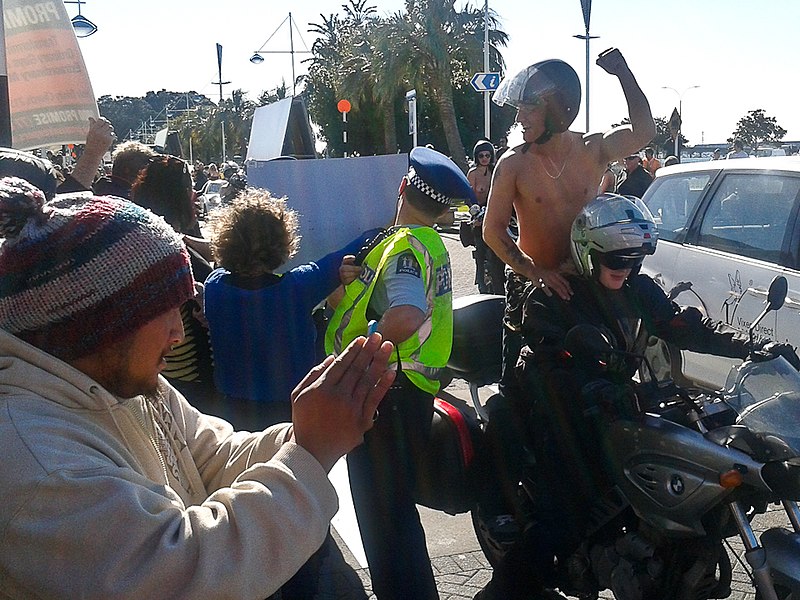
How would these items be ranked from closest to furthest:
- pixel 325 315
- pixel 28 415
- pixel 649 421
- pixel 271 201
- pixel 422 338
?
pixel 28 415, pixel 649 421, pixel 422 338, pixel 271 201, pixel 325 315

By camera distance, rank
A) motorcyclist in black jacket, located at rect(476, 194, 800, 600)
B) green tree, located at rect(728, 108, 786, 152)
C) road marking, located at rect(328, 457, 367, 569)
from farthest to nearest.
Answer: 1. green tree, located at rect(728, 108, 786, 152)
2. road marking, located at rect(328, 457, 367, 569)
3. motorcyclist in black jacket, located at rect(476, 194, 800, 600)

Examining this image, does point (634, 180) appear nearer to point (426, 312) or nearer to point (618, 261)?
point (618, 261)

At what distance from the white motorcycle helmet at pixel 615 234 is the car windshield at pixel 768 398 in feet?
1.85

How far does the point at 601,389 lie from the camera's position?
2.64 m

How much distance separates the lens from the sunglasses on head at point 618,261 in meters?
3.00

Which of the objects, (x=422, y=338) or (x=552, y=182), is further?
(x=552, y=182)

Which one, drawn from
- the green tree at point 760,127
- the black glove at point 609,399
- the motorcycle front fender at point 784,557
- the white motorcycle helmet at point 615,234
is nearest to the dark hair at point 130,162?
the white motorcycle helmet at point 615,234

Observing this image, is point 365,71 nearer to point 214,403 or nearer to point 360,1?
point 360,1

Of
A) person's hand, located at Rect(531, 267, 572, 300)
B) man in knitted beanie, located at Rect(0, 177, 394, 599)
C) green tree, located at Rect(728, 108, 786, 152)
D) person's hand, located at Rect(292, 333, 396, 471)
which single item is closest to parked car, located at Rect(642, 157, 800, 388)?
person's hand, located at Rect(531, 267, 572, 300)

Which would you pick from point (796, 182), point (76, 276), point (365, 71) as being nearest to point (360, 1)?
point (365, 71)

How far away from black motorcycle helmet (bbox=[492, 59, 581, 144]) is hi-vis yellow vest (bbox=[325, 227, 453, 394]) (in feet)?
3.13

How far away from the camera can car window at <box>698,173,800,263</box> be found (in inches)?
→ 209

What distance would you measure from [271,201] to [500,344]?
1.33 metres

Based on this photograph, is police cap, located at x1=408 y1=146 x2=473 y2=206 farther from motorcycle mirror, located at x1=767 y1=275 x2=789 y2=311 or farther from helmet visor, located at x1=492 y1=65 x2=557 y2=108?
motorcycle mirror, located at x1=767 y1=275 x2=789 y2=311
